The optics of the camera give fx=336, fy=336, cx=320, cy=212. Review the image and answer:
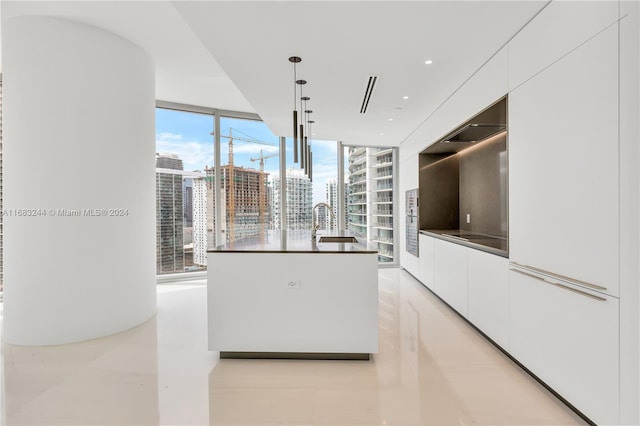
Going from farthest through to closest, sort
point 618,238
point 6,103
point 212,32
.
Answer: point 6,103 < point 212,32 < point 618,238

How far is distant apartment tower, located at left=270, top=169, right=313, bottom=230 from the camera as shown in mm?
6758

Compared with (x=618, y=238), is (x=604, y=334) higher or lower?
lower

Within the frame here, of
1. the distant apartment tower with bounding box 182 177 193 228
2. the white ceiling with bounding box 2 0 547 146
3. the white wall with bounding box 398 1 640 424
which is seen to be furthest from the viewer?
the distant apartment tower with bounding box 182 177 193 228

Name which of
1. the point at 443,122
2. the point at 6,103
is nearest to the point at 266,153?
the point at 443,122

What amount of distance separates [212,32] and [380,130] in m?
3.66

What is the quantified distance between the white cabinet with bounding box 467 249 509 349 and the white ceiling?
184 cm

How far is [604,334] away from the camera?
175 cm

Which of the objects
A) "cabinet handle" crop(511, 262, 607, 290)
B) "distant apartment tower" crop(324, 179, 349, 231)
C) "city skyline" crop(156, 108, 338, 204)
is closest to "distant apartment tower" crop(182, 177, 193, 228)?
"city skyline" crop(156, 108, 338, 204)

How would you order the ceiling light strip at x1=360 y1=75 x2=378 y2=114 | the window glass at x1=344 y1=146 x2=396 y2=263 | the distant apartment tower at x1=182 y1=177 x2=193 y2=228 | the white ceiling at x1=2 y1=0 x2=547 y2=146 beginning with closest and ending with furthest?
the white ceiling at x1=2 y1=0 x2=547 y2=146, the ceiling light strip at x1=360 y1=75 x2=378 y2=114, the distant apartment tower at x1=182 y1=177 x2=193 y2=228, the window glass at x1=344 y1=146 x2=396 y2=263

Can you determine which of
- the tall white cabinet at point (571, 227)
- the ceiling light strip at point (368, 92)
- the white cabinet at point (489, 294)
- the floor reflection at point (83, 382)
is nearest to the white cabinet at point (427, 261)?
the white cabinet at point (489, 294)

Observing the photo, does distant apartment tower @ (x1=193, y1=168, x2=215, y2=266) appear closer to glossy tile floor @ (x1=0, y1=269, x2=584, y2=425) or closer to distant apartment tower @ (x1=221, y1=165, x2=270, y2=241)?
distant apartment tower @ (x1=221, y1=165, x2=270, y2=241)

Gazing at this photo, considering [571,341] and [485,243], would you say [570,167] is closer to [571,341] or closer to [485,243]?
[571,341]

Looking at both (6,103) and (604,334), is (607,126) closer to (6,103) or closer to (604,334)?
(604,334)

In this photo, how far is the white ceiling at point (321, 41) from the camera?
2.36 metres
